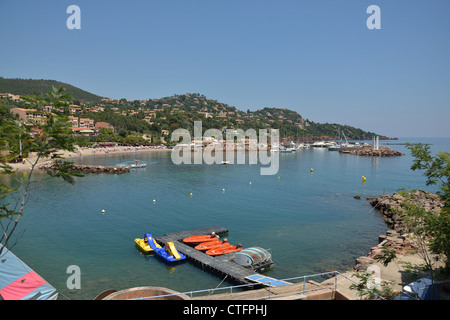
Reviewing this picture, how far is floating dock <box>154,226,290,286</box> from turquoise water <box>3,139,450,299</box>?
508 millimetres

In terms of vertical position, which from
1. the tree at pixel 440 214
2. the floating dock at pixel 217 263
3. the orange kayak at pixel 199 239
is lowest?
the floating dock at pixel 217 263

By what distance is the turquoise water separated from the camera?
17422 mm

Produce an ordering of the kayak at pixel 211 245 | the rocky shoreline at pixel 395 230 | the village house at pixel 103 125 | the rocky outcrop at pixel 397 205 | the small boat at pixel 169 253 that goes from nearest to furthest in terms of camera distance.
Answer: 1. the rocky shoreline at pixel 395 230
2. the small boat at pixel 169 253
3. the kayak at pixel 211 245
4. the rocky outcrop at pixel 397 205
5. the village house at pixel 103 125

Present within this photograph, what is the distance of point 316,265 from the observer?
1838 cm

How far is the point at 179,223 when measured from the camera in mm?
26672

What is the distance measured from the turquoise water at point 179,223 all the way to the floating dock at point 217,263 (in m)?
0.51

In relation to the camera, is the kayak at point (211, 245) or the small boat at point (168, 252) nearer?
the small boat at point (168, 252)

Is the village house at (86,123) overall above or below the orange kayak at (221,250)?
above

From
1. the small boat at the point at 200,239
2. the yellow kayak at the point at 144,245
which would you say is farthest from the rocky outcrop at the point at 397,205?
the yellow kayak at the point at 144,245

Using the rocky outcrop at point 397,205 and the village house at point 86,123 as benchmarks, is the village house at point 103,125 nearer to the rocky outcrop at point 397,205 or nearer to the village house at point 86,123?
the village house at point 86,123

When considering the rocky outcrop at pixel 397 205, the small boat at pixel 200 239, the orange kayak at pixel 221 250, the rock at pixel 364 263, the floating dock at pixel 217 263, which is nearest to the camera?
the floating dock at pixel 217 263

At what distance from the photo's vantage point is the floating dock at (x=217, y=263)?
15.7 metres
